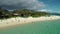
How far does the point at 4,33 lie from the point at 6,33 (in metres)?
0.18

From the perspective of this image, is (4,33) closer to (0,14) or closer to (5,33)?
(5,33)

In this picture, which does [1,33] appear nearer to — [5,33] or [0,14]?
[5,33]

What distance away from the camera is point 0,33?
532 inches

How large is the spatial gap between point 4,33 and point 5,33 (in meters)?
0.09

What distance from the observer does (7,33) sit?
13289mm

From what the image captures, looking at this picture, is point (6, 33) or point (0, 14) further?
point (0, 14)

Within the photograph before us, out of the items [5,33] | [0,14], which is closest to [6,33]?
[5,33]

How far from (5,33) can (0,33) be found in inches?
18.9

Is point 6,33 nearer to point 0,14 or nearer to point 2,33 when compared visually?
point 2,33

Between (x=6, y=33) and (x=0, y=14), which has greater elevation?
(x=6, y=33)

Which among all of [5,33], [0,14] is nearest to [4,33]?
[5,33]

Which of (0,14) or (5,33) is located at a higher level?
(5,33)

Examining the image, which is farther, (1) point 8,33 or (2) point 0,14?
(2) point 0,14

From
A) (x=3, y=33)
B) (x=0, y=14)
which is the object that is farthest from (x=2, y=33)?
(x=0, y=14)
